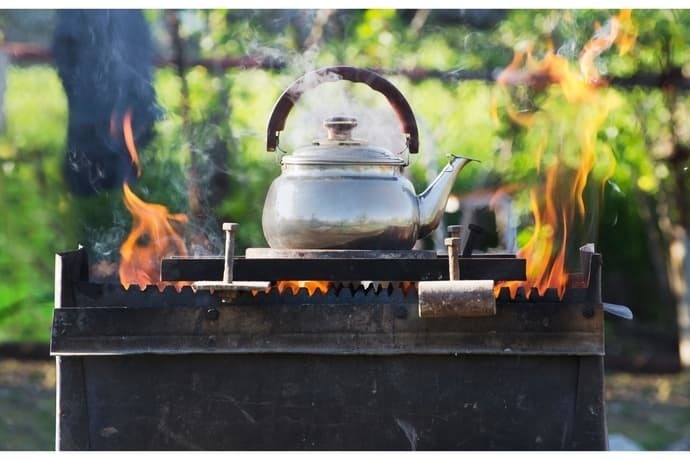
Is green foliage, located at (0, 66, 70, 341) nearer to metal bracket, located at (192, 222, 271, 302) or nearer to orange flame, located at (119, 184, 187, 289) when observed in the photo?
orange flame, located at (119, 184, 187, 289)

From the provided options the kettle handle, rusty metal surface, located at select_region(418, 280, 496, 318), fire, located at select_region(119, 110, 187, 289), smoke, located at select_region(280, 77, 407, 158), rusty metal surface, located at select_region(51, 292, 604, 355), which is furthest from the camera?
smoke, located at select_region(280, 77, 407, 158)

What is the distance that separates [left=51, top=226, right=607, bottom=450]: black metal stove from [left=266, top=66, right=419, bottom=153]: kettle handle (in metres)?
0.51

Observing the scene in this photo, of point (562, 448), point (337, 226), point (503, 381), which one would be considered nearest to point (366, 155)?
point (337, 226)

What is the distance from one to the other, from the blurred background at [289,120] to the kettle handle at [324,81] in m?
1.50

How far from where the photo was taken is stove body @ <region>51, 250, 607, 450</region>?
7.98ft

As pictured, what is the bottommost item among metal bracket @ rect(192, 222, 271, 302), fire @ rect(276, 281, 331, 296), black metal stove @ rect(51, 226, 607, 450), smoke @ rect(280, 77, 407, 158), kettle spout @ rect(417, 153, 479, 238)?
black metal stove @ rect(51, 226, 607, 450)

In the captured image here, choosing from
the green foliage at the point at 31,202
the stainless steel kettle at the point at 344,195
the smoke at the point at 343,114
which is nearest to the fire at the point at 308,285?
the stainless steel kettle at the point at 344,195

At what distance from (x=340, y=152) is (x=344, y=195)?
124 millimetres

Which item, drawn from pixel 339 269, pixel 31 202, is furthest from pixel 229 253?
pixel 31 202

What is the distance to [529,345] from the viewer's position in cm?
243

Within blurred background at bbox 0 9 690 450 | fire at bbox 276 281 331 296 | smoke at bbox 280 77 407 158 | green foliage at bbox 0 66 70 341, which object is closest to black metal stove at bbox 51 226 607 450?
fire at bbox 276 281 331 296

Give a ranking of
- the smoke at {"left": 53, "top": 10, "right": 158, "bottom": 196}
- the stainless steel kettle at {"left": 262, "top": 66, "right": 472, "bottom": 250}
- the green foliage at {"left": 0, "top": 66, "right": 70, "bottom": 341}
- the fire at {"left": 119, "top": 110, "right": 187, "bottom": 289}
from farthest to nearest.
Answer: the green foliage at {"left": 0, "top": 66, "right": 70, "bottom": 341}, the smoke at {"left": 53, "top": 10, "right": 158, "bottom": 196}, the fire at {"left": 119, "top": 110, "right": 187, "bottom": 289}, the stainless steel kettle at {"left": 262, "top": 66, "right": 472, "bottom": 250}

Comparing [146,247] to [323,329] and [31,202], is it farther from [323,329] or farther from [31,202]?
→ [31,202]

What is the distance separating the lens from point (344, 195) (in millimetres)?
2660
